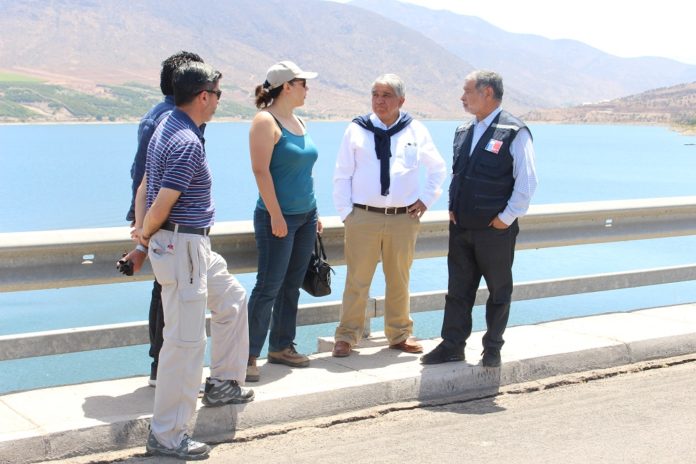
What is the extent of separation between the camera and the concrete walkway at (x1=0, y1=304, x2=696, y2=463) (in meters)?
5.20

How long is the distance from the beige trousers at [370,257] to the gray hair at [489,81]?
990 mm

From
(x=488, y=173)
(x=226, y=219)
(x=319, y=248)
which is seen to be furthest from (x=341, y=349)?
(x=226, y=219)

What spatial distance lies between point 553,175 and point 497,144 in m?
53.9

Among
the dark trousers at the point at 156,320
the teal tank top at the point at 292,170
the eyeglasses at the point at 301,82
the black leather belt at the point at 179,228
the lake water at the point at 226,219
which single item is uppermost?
the eyeglasses at the point at 301,82

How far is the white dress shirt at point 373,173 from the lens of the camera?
6891 mm

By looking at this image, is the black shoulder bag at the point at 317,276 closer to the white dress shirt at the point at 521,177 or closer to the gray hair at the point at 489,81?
the white dress shirt at the point at 521,177

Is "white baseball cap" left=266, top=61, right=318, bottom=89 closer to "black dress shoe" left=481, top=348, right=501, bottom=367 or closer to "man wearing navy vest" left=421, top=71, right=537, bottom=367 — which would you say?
"man wearing navy vest" left=421, top=71, right=537, bottom=367

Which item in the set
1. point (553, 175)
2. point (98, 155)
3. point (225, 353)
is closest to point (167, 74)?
point (225, 353)

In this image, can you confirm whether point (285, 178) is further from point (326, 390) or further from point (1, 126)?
point (1, 126)

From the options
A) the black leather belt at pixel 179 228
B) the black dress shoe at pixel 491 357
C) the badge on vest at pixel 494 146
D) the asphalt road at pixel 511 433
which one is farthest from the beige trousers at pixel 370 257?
the black leather belt at pixel 179 228

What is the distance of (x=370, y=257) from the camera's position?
698 centimetres

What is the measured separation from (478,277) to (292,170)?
4.90 feet

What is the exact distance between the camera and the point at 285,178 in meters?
6.32

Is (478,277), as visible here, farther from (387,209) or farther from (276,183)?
(276,183)
